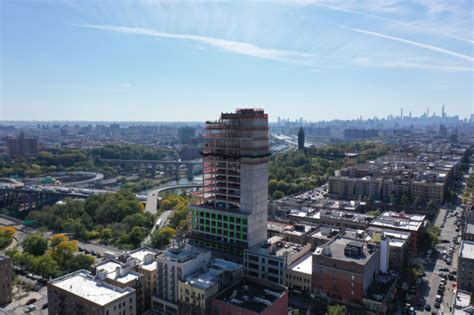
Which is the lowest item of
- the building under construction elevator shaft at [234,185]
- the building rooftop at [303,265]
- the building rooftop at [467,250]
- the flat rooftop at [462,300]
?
the flat rooftop at [462,300]

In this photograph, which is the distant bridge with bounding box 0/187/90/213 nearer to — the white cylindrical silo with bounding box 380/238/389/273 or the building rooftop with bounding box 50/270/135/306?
the building rooftop with bounding box 50/270/135/306

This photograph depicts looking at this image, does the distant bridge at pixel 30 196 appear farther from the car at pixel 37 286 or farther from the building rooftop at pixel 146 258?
the building rooftop at pixel 146 258

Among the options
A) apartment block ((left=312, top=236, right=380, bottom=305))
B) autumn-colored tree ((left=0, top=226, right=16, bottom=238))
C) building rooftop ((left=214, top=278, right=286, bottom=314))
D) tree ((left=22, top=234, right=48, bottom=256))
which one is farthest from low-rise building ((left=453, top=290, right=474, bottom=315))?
autumn-colored tree ((left=0, top=226, right=16, bottom=238))

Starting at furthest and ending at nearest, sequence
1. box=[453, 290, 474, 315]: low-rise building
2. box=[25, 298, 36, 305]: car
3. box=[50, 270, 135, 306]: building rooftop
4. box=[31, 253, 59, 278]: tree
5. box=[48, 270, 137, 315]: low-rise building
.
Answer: box=[31, 253, 59, 278]: tree → box=[25, 298, 36, 305]: car → box=[50, 270, 135, 306]: building rooftop → box=[453, 290, 474, 315]: low-rise building → box=[48, 270, 137, 315]: low-rise building

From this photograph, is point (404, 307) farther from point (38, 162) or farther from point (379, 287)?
point (38, 162)

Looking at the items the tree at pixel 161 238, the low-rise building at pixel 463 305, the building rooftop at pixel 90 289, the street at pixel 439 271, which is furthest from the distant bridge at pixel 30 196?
the low-rise building at pixel 463 305

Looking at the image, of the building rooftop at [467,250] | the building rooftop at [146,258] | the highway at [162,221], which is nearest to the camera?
the building rooftop at [146,258]

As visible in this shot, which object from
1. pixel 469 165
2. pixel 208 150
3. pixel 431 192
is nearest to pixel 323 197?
pixel 431 192
